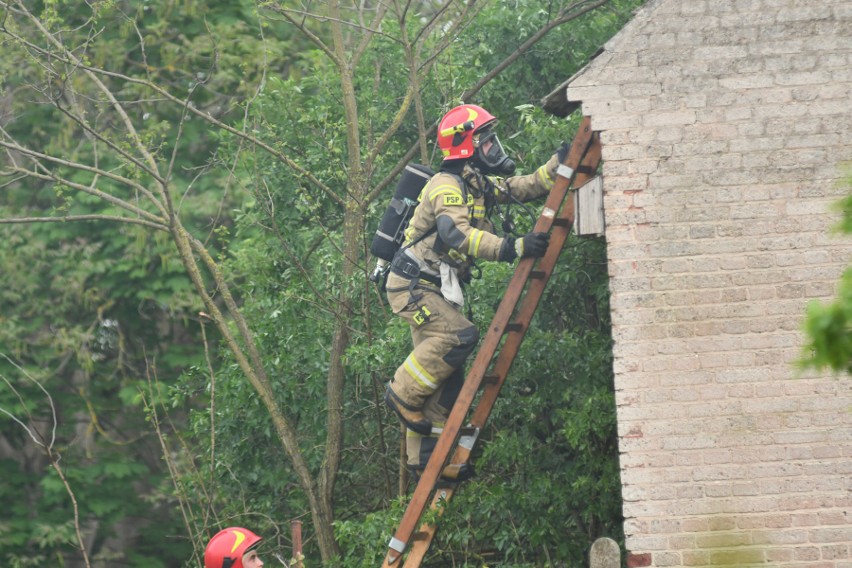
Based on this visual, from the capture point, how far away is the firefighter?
25.2 feet

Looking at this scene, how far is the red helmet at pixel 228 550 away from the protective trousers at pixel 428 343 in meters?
1.57

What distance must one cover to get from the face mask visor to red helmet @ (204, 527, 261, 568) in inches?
103

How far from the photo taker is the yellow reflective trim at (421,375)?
777cm

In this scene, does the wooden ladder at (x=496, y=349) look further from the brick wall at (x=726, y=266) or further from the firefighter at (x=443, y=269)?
the brick wall at (x=726, y=266)

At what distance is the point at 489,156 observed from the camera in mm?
7750

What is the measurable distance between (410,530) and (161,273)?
8.89 meters

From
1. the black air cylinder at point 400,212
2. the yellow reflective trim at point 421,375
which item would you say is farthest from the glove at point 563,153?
the yellow reflective trim at point 421,375

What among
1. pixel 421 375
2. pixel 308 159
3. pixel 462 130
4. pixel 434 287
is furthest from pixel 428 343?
pixel 308 159

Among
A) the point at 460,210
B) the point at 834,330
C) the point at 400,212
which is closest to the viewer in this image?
the point at 834,330

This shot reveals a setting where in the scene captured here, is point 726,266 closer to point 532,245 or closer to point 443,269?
point 532,245

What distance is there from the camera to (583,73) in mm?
6945

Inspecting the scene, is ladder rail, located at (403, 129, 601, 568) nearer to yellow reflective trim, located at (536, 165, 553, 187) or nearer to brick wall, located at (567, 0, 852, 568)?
yellow reflective trim, located at (536, 165, 553, 187)

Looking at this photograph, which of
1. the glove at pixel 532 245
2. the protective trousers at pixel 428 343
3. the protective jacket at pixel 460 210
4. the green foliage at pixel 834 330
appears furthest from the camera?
the protective trousers at pixel 428 343

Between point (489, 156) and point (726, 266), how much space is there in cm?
169
